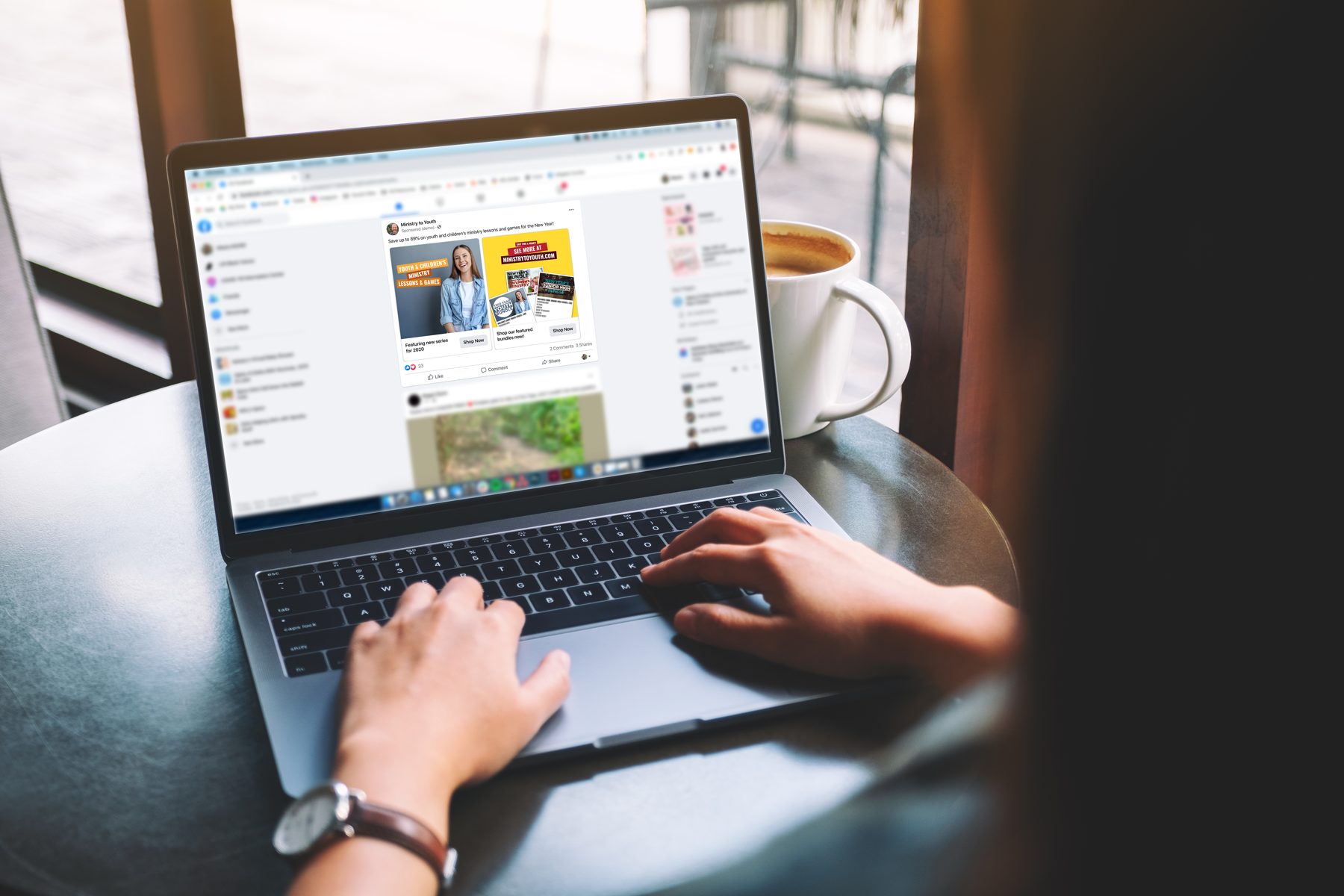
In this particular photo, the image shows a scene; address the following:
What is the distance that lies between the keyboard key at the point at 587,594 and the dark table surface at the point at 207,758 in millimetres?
→ 141

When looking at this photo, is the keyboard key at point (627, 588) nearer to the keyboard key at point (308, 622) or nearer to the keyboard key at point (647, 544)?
the keyboard key at point (647, 544)

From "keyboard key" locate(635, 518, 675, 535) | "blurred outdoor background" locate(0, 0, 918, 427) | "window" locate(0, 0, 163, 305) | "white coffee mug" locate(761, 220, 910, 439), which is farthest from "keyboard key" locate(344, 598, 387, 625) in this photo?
"window" locate(0, 0, 163, 305)

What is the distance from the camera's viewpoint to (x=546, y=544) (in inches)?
34.3

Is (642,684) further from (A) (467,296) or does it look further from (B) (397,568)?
(A) (467,296)

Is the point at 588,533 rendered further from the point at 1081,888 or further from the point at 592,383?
the point at 1081,888

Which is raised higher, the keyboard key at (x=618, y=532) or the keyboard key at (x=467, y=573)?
the keyboard key at (x=618, y=532)

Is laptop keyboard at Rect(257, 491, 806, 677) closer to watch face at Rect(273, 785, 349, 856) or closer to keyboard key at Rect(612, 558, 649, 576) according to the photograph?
keyboard key at Rect(612, 558, 649, 576)

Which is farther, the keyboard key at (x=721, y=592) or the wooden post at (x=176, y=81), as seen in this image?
the wooden post at (x=176, y=81)

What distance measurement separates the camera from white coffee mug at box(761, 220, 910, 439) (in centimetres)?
100

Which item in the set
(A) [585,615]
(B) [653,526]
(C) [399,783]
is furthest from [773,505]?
(C) [399,783]

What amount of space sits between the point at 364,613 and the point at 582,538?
173 mm

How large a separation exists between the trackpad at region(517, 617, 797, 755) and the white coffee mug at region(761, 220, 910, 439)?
1.07ft

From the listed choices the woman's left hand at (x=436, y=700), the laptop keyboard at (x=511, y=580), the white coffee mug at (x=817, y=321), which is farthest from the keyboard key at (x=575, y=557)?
the white coffee mug at (x=817, y=321)

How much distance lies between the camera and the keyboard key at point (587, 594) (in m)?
0.81
